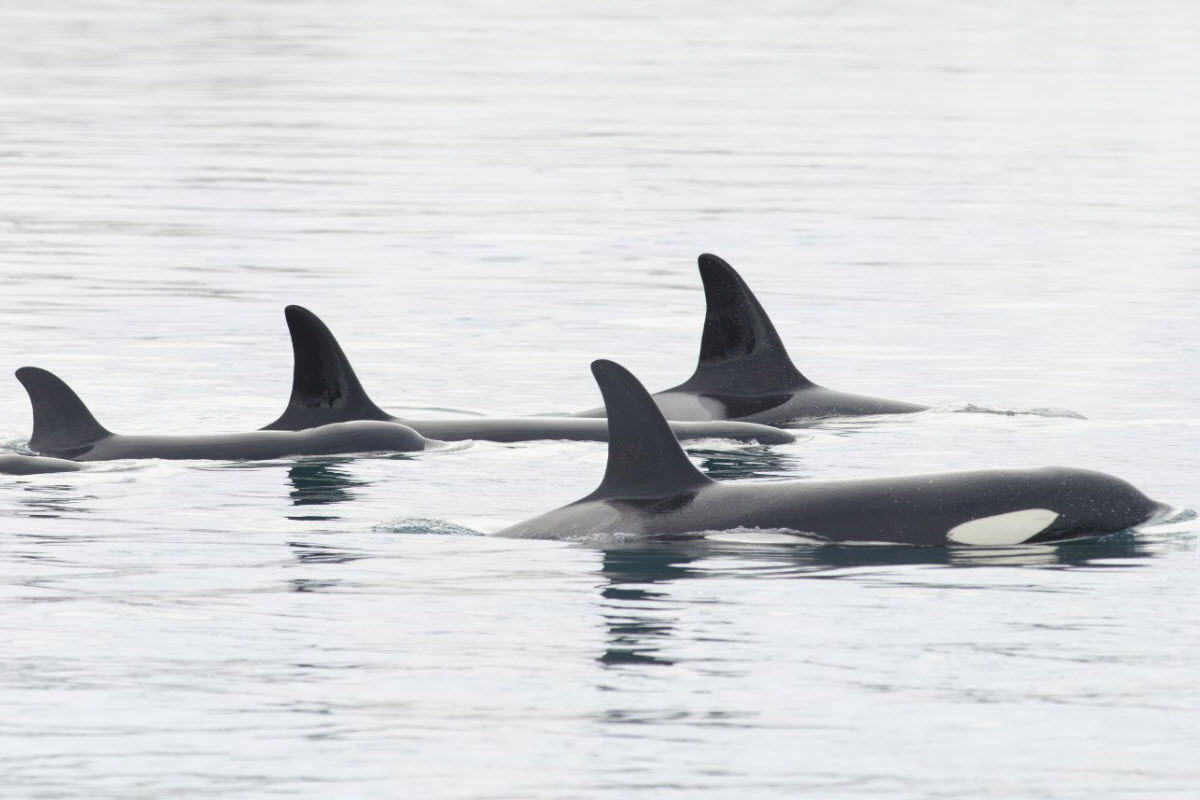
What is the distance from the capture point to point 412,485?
15266 mm

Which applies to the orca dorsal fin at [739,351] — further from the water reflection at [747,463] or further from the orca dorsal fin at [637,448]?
the orca dorsal fin at [637,448]

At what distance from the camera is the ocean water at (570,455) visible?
8.84 m

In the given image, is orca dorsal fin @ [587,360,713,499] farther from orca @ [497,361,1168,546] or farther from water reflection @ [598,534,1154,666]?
water reflection @ [598,534,1154,666]

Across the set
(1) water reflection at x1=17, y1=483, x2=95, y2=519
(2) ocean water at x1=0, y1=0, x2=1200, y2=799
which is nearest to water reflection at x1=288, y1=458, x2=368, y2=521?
(2) ocean water at x1=0, y1=0, x2=1200, y2=799

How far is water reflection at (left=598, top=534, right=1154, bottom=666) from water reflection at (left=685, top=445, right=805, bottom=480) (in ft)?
12.0

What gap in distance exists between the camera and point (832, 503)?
12.4 metres

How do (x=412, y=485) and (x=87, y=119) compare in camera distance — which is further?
(x=87, y=119)

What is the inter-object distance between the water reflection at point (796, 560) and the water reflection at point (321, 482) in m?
2.51

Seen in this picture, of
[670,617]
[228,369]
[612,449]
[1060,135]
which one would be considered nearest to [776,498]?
[612,449]

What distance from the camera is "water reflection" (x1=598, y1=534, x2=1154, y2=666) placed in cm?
1155

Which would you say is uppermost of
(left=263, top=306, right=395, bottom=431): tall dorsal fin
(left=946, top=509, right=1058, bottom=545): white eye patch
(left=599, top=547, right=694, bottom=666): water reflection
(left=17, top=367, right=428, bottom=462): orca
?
(left=263, top=306, right=395, bottom=431): tall dorsal fin

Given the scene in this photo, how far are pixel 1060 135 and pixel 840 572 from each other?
135 ft

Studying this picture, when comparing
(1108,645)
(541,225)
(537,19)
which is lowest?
(1108,645)

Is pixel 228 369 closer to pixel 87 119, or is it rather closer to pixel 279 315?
pixel 279 315
